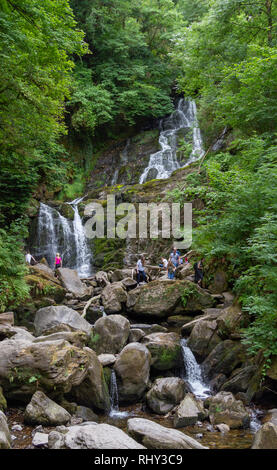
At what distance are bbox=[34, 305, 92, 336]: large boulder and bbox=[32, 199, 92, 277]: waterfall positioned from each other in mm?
8693

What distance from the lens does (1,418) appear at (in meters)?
4.18

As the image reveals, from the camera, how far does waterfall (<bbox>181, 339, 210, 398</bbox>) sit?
684 cm

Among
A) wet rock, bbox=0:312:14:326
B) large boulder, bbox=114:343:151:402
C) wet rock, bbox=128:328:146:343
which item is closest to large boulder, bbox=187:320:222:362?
wet rock, bbox=128:328:146:343

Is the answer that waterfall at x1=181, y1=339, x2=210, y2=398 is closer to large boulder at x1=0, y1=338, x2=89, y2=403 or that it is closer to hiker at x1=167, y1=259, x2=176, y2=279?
large boulder at x1=0, y1=338, x2=89, y2=403

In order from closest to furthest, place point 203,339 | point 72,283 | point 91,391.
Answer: point 91,391 → point 203,339 → point 72,283

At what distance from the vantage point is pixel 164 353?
730 centimetres

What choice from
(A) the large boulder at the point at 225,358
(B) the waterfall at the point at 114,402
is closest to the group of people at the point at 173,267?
(A) the large boulder at the point at 225,358

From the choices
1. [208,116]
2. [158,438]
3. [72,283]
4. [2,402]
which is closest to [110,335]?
[2,402]

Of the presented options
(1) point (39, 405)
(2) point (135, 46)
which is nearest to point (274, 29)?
(1) point (39, 405)

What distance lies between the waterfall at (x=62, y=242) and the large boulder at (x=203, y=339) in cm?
971

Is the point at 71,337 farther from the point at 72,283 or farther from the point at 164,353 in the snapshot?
the point at 72,283

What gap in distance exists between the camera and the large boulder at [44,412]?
4.89 meters

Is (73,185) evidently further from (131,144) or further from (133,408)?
(133,408)

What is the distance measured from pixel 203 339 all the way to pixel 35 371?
426 centimetres
